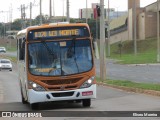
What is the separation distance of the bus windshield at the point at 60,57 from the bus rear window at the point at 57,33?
0.60 feet

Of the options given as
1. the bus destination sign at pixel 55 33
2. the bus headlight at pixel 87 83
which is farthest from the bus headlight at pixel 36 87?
the bus destination sign at pixel 55 33

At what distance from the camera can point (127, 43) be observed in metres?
101

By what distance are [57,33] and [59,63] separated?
110 centimetres

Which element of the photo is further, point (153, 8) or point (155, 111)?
point (153, 8)

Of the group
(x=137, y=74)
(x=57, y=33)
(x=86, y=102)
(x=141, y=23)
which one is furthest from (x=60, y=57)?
(x=141, y=23)

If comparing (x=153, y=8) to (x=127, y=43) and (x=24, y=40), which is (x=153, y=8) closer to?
(x=127, y=43)

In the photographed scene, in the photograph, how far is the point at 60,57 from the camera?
17.4 meters

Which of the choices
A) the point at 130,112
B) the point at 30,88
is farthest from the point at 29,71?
the point at 130,112

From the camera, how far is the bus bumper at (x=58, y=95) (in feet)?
55.4

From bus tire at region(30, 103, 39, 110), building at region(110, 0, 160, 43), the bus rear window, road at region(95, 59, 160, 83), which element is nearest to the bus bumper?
bus tire at region(30, 103, 39, 110)

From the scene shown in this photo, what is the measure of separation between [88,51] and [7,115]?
3.50m

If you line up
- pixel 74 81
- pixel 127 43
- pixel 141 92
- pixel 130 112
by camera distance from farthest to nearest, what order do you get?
pixel 127 43
pixel 141 92
pixel 74 81
pixel 130 112

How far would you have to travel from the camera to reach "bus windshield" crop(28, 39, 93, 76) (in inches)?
675

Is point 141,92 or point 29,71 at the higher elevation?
point 29,71
